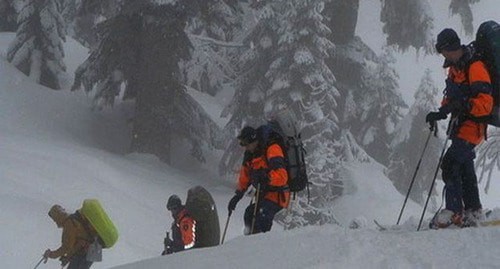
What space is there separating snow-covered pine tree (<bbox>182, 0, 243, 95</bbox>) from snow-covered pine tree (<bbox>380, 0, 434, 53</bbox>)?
4.19 metres

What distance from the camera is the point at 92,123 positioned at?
804 inches

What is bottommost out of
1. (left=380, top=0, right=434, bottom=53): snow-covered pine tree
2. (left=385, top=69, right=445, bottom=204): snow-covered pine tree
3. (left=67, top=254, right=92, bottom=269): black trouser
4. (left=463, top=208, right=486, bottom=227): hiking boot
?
(left=385, top=69, right=445, bottom=204): snow-covered pine tree

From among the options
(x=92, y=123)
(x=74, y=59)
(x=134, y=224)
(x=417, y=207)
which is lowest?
(x=417, y=207)

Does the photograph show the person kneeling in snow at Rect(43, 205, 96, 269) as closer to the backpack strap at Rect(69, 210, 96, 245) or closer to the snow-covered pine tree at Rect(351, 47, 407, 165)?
the backpack strap at Rect(69, 210, 96, 245)

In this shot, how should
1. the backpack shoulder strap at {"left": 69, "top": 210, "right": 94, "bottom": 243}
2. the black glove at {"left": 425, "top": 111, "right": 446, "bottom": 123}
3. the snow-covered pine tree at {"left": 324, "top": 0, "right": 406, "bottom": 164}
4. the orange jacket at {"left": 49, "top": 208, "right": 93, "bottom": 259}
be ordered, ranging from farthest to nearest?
the snow-covered pine tree at {"left": 324, "top": 0, "right": 406, "bottom": 164} < the backpack shoulder strap at {"left": 69, "top": 210, "right": 94, "bottom": 243} < the orange jacket at {"left": 49, "top": 208, "right": 93, "bottom": 259} < the black glove at {"left": 425, "top": 111, "right": 446, "bottom": 123}

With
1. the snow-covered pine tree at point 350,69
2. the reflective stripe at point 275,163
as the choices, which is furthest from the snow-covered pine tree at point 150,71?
the reflective stripe at point 275,163

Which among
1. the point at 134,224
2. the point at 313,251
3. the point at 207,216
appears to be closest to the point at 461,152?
the point at 313,251

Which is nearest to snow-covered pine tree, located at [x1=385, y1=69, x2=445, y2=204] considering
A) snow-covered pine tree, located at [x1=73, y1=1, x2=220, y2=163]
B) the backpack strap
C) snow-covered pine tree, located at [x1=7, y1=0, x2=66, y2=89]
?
snow-covered pine tree, located at [x1=73, y1=1, x2=220, y2=163]

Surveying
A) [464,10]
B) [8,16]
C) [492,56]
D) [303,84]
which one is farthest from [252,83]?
[492,56]

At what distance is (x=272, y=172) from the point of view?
7.72 m

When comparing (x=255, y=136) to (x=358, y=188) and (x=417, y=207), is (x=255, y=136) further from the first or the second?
(x=417, y=207)

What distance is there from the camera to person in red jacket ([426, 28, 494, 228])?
6.61m

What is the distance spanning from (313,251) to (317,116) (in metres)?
12.7

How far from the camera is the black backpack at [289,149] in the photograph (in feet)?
25.9
